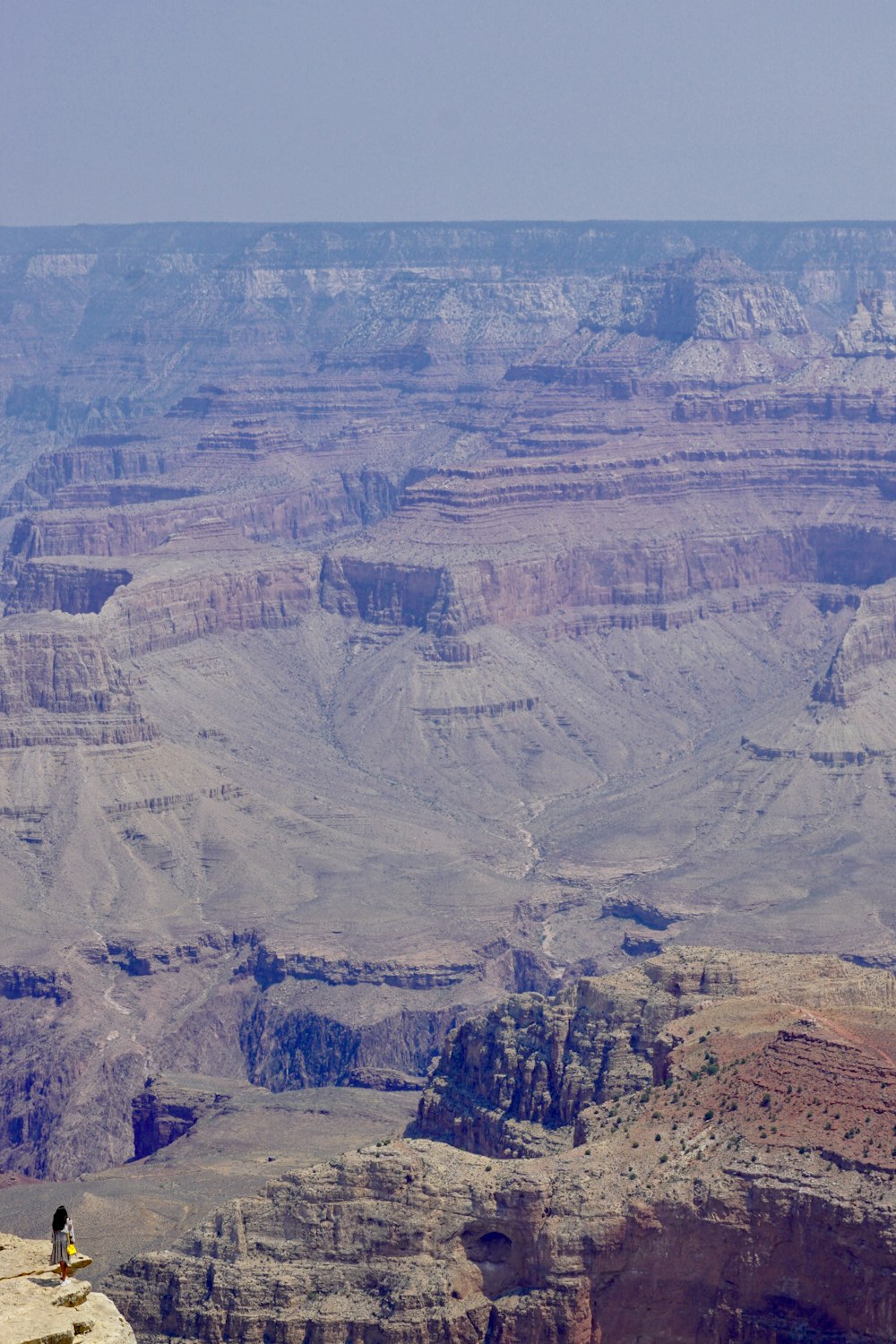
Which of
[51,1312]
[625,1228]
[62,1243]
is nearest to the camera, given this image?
[51,1312]

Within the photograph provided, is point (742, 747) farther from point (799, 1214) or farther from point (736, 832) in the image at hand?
point (799, 1214)

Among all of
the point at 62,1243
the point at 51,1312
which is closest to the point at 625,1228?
the point at 62,1243

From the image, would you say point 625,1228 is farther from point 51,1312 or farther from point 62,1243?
point 51,1312

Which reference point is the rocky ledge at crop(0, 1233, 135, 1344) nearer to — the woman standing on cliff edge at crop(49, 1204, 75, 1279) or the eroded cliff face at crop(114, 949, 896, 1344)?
the woman standing on cliff edge at crop(49, 1204, 75, 1279)

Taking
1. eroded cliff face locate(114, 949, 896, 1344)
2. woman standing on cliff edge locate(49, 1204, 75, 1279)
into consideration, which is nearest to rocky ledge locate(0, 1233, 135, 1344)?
woman standing on cliff edge locate(49, 1204, 75, 1279)

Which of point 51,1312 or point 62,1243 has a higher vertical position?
point 62,1243

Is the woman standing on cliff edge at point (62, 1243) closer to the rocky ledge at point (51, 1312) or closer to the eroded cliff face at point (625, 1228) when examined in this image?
the rocky ledge at point (51, 1312)

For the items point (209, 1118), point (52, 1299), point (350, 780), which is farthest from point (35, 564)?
point (52, 1299)
